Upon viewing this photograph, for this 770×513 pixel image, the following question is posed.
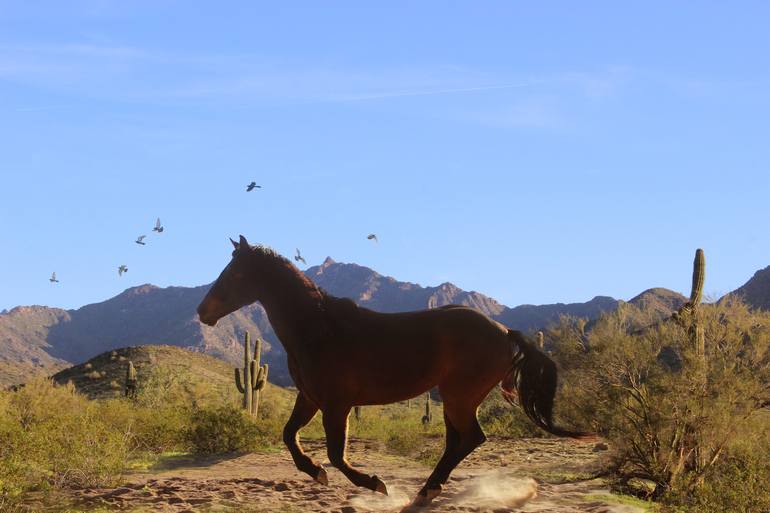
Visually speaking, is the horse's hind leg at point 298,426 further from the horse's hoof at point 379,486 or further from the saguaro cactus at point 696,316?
the saguaro cactus at point 696,316

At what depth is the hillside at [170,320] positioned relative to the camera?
6004 inches

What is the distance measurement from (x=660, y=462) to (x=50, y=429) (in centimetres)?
845

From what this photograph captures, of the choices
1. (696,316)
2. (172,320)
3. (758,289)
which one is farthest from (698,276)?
(172,320)

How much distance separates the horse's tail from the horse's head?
100 inches

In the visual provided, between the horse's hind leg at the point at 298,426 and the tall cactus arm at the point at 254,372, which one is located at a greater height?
the tall cactus arm at the point at 254,372

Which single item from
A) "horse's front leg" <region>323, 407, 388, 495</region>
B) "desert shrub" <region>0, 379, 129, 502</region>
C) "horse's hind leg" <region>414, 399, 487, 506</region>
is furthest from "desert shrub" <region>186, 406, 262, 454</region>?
"horse's front leg" <region>323, 407, 388, 495</region>

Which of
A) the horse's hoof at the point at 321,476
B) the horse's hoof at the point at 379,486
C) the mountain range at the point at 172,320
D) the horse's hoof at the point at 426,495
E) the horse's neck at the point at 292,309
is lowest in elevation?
the horse's hoof at the point at 426,495

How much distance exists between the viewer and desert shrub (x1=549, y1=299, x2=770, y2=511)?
11305mm

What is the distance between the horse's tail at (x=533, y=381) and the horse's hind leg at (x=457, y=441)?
0.62 m

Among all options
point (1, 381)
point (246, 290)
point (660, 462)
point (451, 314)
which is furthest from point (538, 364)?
point (1, 381)

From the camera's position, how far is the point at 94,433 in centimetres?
1205

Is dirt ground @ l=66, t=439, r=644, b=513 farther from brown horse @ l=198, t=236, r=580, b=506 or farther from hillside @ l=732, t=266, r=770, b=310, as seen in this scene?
hillside @ l=732, t=266, r=770, b=310

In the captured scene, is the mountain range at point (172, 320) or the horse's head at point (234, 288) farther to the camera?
the mountain range at point (172, 320)

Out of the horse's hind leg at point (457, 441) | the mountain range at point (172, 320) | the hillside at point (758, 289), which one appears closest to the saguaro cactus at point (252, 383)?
the horse's hind leg at point (457, 441)
